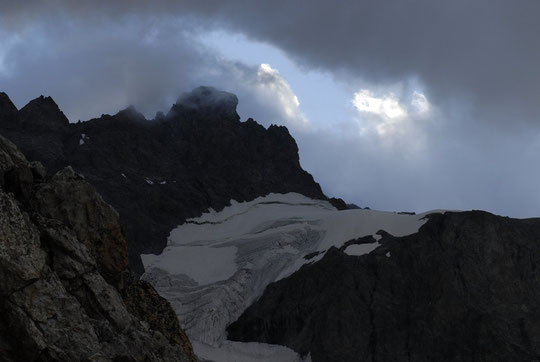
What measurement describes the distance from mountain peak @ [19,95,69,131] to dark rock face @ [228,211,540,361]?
8082cm

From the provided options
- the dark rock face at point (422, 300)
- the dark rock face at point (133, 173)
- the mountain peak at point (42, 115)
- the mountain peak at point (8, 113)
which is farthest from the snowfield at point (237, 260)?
the mountain peak at point (8, 113)

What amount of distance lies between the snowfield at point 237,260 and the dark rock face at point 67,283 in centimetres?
7263

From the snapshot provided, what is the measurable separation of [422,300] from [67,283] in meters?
94.5

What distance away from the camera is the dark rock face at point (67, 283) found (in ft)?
79.4

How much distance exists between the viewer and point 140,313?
106 ft

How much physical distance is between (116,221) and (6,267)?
889cm

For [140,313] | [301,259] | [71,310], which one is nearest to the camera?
[71,310]

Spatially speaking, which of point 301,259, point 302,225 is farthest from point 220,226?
point 301,259

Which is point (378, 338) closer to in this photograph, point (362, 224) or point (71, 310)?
point (362, 224)

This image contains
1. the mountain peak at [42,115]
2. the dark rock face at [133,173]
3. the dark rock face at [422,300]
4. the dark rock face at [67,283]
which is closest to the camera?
the dark rock face at [67,283]

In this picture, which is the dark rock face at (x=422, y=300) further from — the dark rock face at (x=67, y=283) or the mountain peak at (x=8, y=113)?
the mountain peak at (x=8, y=113)

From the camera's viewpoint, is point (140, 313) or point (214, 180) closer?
point (140, 313)

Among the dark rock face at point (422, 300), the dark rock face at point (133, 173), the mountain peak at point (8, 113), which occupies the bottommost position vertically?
the dark rock face at point (422, 300)

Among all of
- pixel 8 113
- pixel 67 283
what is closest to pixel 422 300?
pixel 67 283
